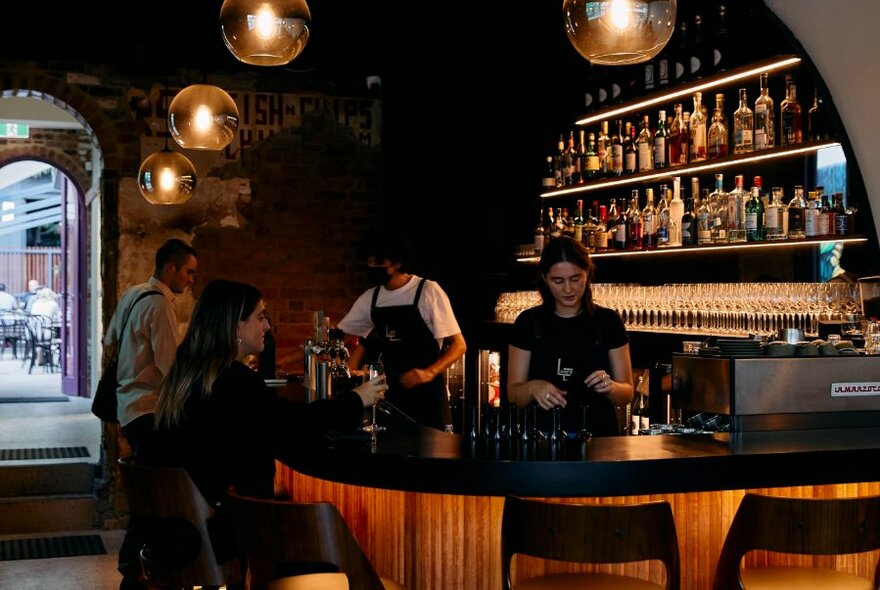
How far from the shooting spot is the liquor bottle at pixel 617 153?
615cm

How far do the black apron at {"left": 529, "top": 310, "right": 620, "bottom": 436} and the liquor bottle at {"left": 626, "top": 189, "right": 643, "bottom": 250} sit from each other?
2.01 meters

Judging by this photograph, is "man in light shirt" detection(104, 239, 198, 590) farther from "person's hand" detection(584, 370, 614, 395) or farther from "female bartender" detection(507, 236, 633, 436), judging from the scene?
"person's hand" detection(584, 370, 614, 395)

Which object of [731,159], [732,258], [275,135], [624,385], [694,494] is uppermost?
[275,135]

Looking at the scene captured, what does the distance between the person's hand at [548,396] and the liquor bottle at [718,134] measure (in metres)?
2.09

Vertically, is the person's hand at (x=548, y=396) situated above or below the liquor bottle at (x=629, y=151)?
below

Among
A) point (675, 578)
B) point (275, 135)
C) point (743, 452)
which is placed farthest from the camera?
point (275, 135)

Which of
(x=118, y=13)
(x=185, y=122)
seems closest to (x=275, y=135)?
(x=118, y=13)

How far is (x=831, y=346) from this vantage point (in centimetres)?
363

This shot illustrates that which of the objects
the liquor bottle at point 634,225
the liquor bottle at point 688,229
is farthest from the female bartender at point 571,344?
the liquor bottle at point 634,225

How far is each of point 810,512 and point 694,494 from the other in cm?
45

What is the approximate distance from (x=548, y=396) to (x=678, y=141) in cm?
247

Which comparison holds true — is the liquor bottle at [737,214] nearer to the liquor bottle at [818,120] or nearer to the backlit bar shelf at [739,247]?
the backlit bar shelf at [739,247]

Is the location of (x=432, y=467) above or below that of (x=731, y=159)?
below

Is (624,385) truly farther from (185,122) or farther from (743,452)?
(185,122)
